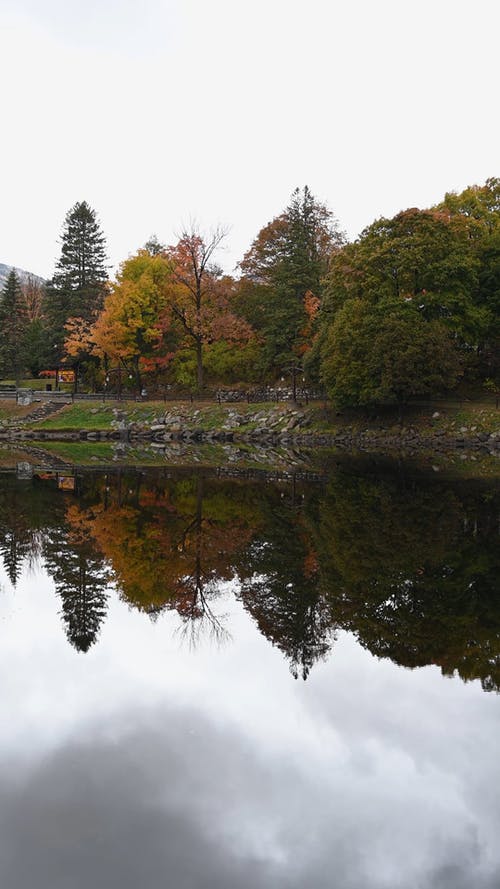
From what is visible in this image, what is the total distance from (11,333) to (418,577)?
6103 cm

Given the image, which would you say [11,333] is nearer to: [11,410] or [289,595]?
[11,410]

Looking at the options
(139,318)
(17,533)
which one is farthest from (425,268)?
(17,533)

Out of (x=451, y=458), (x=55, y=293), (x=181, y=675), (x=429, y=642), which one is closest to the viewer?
(x=181, y=675)

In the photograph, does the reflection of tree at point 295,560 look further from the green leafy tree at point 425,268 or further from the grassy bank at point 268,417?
the green leafy tree at point 425,268

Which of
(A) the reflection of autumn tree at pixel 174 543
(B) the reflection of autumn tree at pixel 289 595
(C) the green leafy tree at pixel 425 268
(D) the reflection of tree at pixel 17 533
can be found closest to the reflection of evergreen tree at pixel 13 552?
(D) the reflection of tree at pixel 17 533

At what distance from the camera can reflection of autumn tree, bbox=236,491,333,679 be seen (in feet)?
26.1

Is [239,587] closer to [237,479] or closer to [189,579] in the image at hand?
[189,579]

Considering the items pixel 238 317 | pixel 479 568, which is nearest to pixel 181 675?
pixel 479 568

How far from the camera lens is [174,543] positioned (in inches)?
520

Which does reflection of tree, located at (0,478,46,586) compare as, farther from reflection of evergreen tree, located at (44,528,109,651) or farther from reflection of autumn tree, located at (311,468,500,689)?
reflection of autumn tree, located at (311,468,500,689)

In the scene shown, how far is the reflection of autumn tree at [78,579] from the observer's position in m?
8.64

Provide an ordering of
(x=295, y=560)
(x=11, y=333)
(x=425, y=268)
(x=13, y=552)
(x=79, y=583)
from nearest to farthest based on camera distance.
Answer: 1. (x=79, y=583)
2. (x=295, y=560)
3. (x=13, y=552)
4. (x=425, y=268)
5. (x=11, y=333)

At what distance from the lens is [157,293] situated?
56.1 metres

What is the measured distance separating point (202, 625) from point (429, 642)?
2.94 metres
